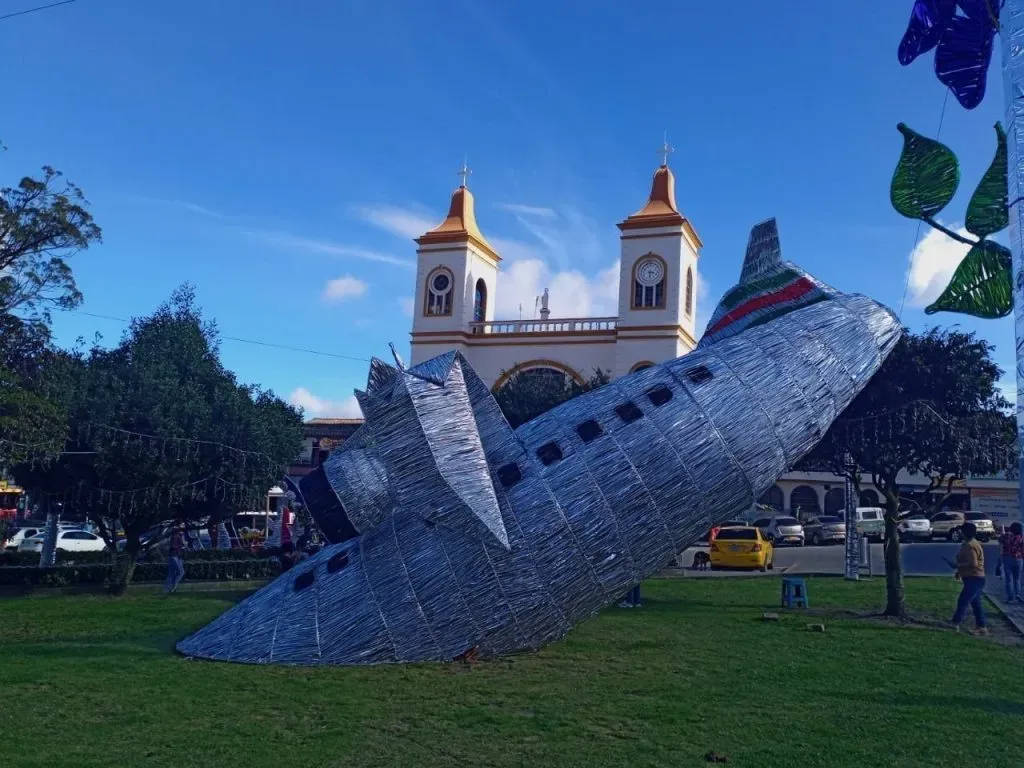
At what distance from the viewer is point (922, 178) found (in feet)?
29.6

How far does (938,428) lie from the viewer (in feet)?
50.1

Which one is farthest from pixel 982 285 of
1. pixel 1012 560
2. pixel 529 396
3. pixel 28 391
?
pixel 529 396

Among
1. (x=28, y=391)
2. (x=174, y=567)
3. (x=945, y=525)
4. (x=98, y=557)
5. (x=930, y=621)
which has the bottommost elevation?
(x=98, y=557)

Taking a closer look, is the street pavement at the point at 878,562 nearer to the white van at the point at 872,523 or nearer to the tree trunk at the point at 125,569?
the white van at the point at 872,523

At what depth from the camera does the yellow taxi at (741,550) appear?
2541cm

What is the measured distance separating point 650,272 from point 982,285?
3675 centimetres

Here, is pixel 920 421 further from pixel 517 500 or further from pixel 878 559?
pixel 878 559

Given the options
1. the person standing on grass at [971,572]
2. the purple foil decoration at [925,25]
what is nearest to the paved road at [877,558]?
the person standing on grass at [971,572]

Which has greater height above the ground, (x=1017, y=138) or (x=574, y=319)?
(x=574, y=319)

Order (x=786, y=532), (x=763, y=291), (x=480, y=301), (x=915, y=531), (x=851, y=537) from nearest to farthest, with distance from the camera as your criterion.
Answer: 1. (x=763, y=291)
2. (x=851, y=537)
3. (x=786, y=532)
4. (x=915, y=531)
5. (x=480, y=301)

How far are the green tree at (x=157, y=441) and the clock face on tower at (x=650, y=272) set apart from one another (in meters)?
28.5

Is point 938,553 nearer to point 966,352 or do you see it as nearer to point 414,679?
point 966,352

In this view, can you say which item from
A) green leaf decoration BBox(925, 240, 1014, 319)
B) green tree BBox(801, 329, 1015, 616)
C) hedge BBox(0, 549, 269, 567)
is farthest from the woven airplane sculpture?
hedge BBox(0, 549, 269, 567)

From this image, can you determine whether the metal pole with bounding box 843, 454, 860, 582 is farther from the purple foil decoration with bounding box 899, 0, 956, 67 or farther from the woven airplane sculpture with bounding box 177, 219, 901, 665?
the purple foil decoration with bounding box 899, 0, 956, 67
